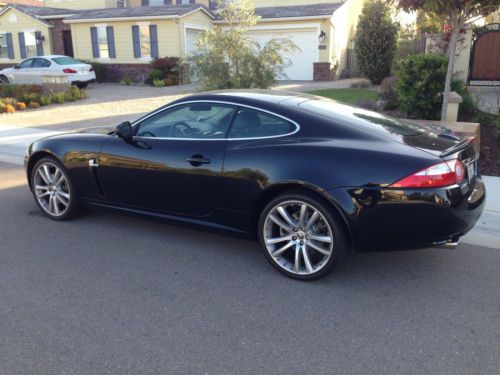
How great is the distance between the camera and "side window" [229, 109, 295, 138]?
4.07 metres

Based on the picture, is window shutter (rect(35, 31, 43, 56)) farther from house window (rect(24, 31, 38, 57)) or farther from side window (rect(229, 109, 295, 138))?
side window (rect(229, 109, 295, 138))

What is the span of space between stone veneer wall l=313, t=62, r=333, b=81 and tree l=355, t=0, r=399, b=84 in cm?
281

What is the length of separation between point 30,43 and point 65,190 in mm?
28211

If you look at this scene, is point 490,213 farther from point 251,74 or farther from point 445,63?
point 251,74

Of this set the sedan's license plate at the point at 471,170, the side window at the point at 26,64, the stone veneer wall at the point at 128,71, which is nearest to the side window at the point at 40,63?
the side window at the point at 26,64

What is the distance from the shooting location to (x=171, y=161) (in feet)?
14.5

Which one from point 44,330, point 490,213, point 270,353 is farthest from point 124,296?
point 490,213

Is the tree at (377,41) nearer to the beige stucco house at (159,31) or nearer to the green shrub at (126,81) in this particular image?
the beige stucco house at (159,31)

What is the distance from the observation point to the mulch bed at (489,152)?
6.98 m

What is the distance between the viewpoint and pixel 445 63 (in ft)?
29.1

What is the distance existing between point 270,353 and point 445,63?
25.1 feet

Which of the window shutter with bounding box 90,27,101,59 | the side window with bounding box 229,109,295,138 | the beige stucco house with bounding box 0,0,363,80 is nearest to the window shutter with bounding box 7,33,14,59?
the beige stucco house with bounding box 0,0,363,80

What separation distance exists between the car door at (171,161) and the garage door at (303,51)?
20.2 meters

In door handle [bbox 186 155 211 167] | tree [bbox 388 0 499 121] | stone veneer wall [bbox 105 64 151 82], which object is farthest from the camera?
stone veneer wall [bbox 105 64 151 82]
